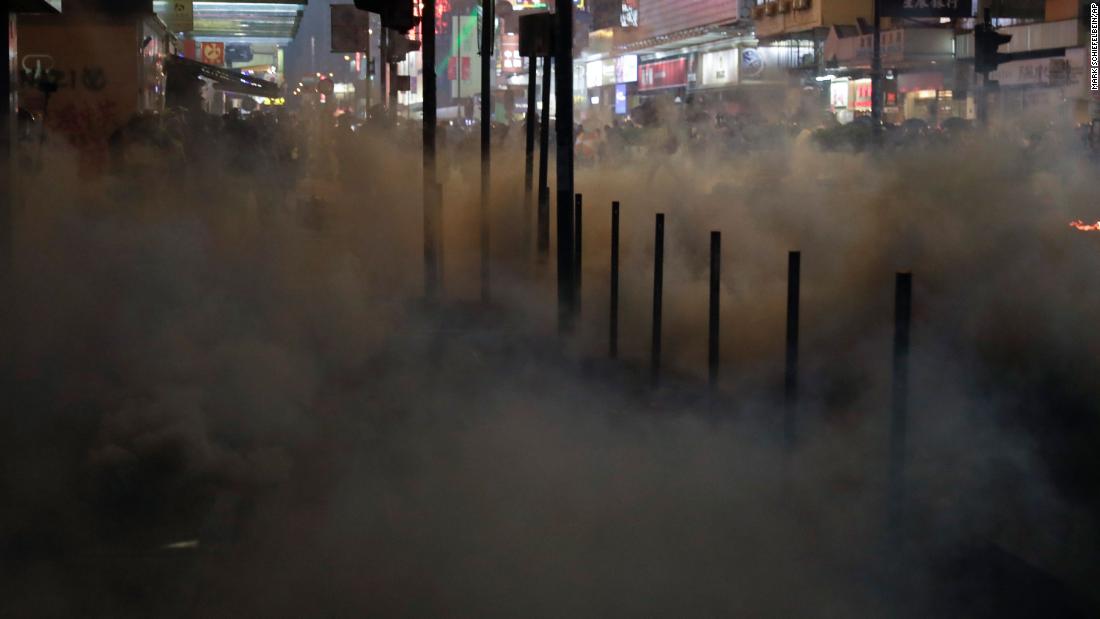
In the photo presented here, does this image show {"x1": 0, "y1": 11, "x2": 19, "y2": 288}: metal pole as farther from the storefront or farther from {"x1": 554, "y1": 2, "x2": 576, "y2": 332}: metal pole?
the storefront

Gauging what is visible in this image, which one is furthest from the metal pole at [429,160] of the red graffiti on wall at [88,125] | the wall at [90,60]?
the wall at [90,60]

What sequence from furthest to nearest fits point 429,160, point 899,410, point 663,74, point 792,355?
point 663,74
point 429,160
point 792,355
point 899,410

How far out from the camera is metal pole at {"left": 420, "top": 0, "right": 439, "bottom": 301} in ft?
33.5

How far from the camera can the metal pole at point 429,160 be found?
1021 centimetres

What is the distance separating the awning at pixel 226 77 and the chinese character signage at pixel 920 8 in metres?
12.0

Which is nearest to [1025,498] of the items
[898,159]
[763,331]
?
[763,331]

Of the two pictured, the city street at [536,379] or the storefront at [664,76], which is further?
the storefront at [664,76]

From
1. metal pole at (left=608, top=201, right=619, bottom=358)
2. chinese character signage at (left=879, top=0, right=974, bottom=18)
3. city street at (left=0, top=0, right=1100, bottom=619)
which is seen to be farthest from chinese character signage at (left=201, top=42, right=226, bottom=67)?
metal pole at (left=608, top=201, right=619, bottom=358)

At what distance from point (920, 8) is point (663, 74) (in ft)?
119

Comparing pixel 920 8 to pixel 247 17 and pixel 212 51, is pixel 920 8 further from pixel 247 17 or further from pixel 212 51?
pixel 212 51

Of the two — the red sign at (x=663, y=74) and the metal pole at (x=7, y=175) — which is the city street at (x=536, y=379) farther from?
the red sign at (x=663, y=74)

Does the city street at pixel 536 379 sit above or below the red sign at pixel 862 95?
below

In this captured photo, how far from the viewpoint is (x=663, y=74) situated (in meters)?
55.7

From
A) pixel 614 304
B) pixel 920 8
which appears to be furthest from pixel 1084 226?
pixel 920 8
